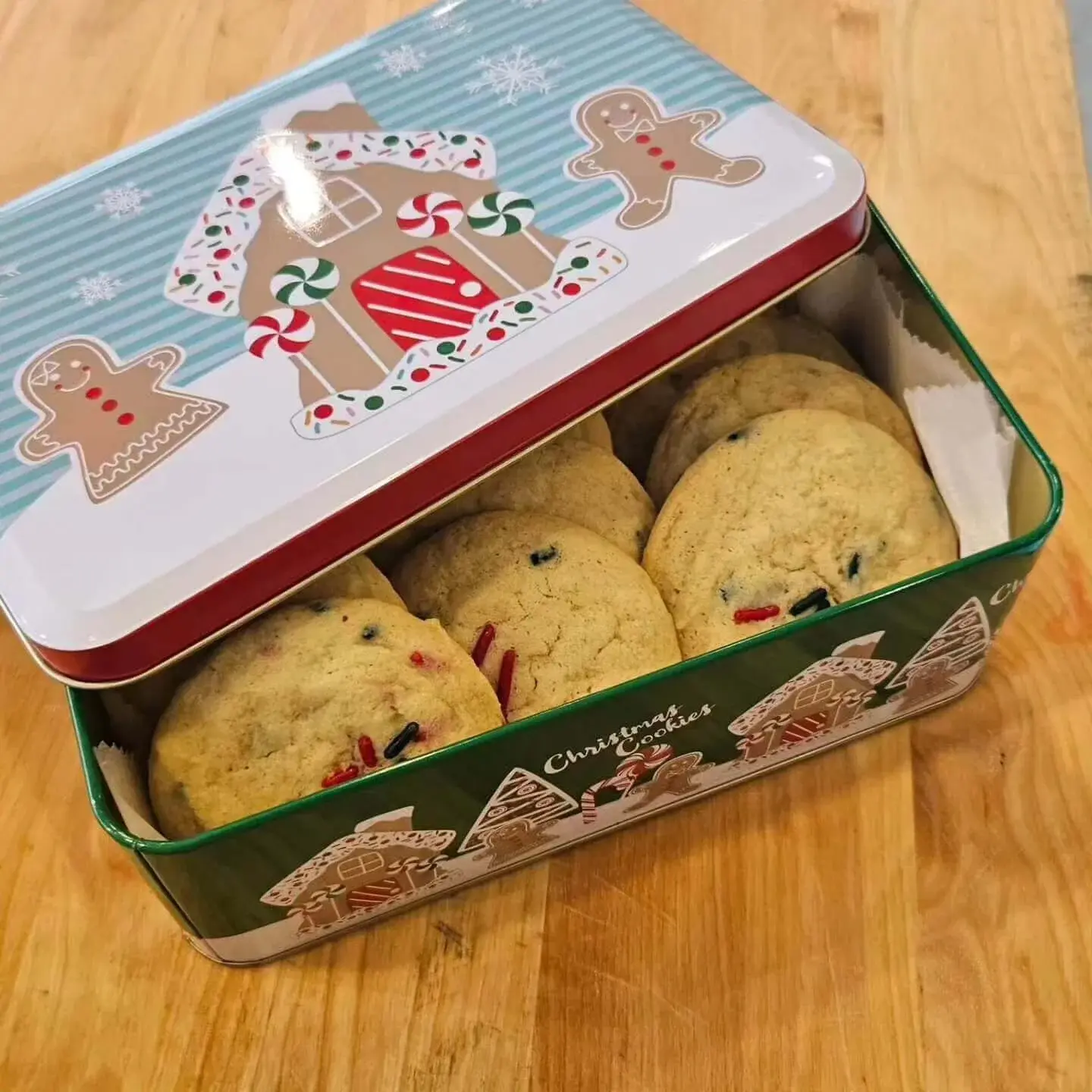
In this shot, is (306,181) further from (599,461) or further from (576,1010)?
(576,1010)

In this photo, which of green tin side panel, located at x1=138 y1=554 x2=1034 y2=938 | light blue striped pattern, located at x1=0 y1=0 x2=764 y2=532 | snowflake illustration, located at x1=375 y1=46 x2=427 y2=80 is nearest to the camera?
green tin side panel, located at x1=138 y1=554 x2=1034 y2=938

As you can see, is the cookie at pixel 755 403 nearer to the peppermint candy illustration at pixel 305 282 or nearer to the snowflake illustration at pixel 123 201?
the peppermint candy illustration at pixel 305 282

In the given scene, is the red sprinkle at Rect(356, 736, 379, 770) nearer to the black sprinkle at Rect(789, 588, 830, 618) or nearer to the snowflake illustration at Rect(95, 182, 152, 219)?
the black sprinkle at Rect(789, 588, 830, 618)

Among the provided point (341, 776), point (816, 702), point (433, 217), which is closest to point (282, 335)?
point (433, 217)

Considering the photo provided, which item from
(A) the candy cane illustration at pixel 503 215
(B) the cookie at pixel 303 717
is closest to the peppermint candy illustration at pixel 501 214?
(A) the candy cane illustration at pixel 503 215

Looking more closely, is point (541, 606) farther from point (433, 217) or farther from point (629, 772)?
point (433, 217)

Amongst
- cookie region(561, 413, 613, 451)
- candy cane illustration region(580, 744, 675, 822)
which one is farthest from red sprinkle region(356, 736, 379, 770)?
cookie region(561, 413, 613, 451)
